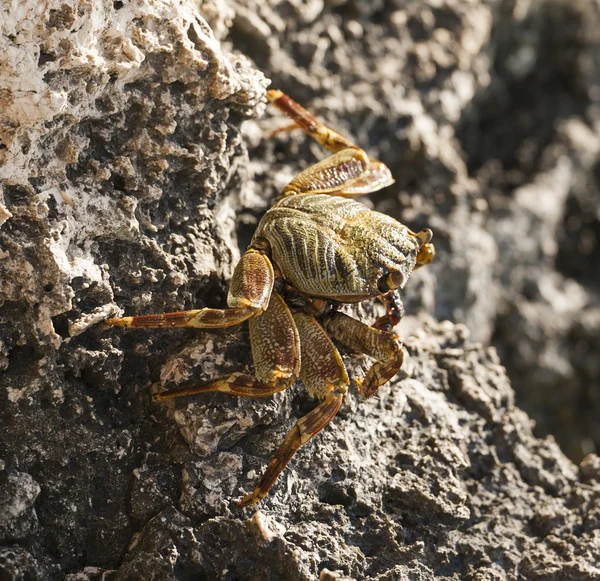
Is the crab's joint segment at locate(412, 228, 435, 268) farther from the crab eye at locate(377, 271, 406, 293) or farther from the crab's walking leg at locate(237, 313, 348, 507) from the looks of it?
the crab's walking leg at locate(237, 313, 348, 507)

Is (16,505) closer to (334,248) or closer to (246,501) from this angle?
(246,501)

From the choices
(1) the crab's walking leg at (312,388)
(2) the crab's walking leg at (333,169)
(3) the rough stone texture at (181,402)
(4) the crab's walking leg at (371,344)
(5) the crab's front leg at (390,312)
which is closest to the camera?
(3) the rough stone texture at (181,402)

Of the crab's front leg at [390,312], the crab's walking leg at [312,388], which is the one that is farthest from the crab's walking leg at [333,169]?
the crab's walking leg at [312,388]

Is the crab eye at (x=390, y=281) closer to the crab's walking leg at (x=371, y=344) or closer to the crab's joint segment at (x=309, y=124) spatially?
the crab's walking leg at (x=371, y=344)

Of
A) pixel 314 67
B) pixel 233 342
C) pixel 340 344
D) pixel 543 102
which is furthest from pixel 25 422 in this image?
pixel 543 102

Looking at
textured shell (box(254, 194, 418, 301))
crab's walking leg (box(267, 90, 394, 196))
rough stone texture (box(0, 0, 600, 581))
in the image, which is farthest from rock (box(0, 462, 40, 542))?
crab's walking leg (box(267, 90, 394, 196))

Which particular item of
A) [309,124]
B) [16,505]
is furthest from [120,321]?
[309,124]

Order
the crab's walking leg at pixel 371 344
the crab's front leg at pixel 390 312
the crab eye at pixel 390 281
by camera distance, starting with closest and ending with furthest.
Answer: the crab's walking leg at pixel 371 344
the crab eye at pixel 390 281
the crab's front leg at pixel 390 312
